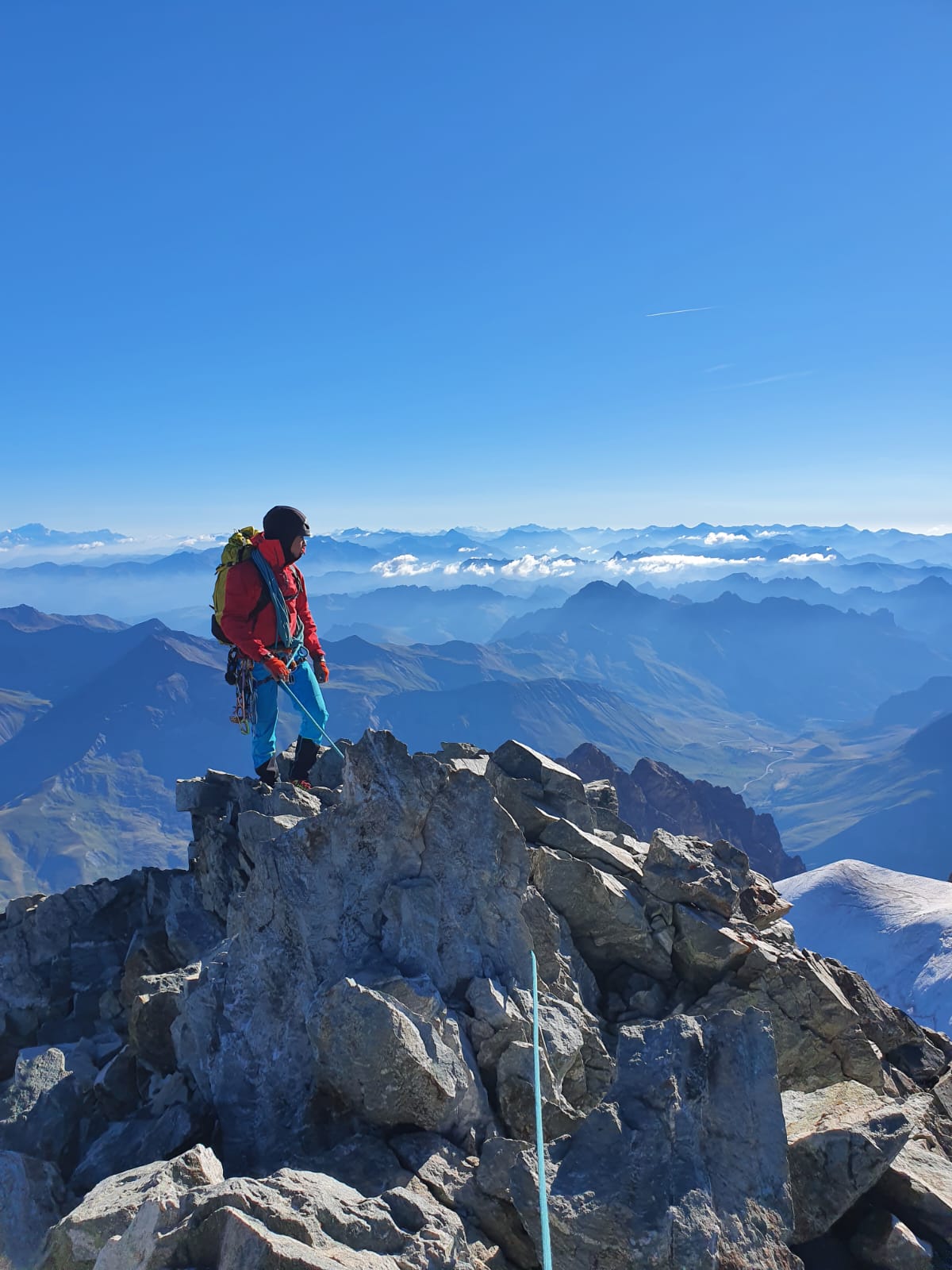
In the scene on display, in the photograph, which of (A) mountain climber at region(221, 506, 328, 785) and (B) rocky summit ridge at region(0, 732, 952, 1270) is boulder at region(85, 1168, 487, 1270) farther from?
(A) mountain climber at region(221, 506, 328, 785)

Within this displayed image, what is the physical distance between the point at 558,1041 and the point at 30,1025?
1270 centimetres

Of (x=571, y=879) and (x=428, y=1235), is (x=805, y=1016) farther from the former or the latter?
(x=428, y=1235)

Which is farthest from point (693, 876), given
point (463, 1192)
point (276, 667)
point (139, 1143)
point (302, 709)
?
point (139, 1143)

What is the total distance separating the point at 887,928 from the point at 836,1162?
121 metres

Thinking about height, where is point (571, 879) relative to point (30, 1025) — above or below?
above

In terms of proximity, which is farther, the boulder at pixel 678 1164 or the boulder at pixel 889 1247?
the boulder at pixel 889 1247

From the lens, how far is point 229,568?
1764 cm

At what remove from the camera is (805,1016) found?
12.9 meters

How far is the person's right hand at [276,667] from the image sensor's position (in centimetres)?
1769

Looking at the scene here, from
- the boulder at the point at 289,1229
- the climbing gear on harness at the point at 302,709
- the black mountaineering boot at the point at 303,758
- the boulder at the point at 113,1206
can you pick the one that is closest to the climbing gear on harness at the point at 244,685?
the climbing gear on harness at the point at 302,709

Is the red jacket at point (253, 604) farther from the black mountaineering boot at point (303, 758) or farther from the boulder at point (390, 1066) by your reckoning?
the boulder at point (390, 1066)

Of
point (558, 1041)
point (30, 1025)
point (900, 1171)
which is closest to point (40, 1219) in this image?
point (558, 1041)

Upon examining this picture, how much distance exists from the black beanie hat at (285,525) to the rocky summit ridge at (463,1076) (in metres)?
6.22

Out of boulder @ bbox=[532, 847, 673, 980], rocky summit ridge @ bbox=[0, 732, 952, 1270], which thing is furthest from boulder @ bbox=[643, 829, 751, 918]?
boulder @ bbox=[532, 847, 673, 980]
